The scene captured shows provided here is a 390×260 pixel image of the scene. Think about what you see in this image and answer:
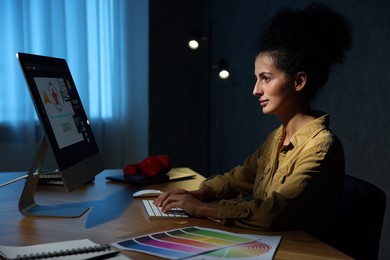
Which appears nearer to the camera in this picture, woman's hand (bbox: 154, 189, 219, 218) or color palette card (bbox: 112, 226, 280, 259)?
color palette card (bbox: 112, 226, 280, 259)

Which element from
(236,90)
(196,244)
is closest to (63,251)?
(196,244)

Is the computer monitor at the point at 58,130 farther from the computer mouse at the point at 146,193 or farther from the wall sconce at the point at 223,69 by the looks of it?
the wall sconce at the point at 223,69

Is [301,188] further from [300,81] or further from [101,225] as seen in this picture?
[101,225]

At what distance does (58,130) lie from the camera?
1.43m

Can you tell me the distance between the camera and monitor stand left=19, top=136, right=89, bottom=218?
57.3 inches

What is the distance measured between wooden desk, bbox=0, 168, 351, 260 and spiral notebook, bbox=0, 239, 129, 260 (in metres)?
0.05

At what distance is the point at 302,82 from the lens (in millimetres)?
1552

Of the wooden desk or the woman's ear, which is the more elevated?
the woman's ear

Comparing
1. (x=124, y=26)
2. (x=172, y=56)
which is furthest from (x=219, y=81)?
(x=124, y=26)

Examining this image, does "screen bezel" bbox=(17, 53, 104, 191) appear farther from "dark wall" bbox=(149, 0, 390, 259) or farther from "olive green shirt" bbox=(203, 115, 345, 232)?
"dark wall" bbox=(149, 0, 390, 259)

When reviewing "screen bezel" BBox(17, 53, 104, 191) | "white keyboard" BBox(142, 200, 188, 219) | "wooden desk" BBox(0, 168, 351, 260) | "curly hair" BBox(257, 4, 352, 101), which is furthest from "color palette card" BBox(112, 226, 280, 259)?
"curly hair" BBox(257, 4, 352, 101)

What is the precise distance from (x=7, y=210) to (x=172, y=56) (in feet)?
8.38

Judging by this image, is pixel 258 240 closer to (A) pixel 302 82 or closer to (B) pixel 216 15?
(A) pixel 302 82

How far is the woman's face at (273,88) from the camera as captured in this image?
1543 millimetres
